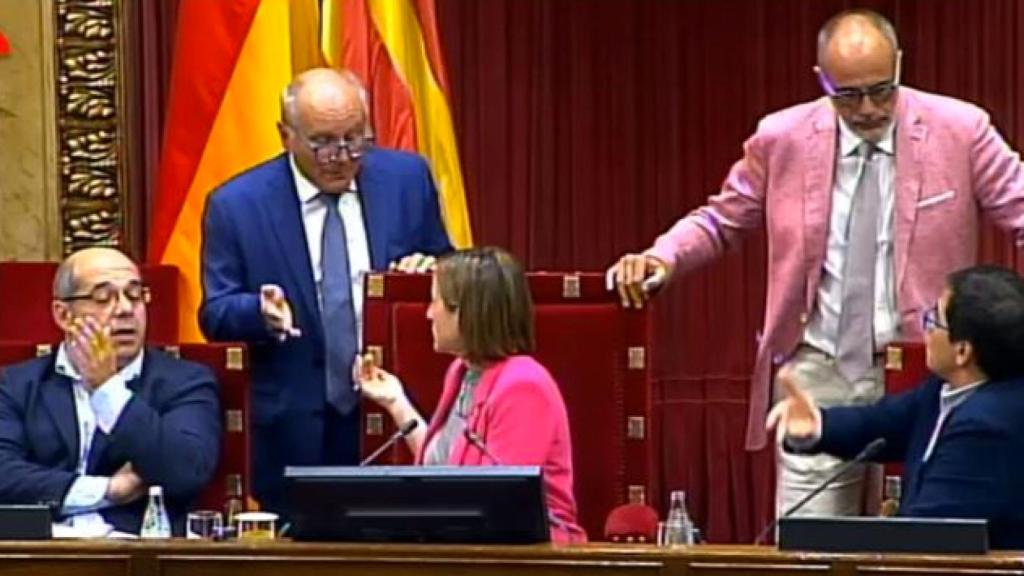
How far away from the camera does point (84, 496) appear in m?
3.63

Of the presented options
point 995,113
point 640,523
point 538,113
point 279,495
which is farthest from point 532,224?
point 640,523

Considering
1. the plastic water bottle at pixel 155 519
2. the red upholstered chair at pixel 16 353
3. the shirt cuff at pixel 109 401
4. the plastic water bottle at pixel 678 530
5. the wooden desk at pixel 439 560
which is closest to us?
the wooden desk at pixel 439 560

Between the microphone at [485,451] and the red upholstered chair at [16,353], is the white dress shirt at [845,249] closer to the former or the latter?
the microphone at [485,451]

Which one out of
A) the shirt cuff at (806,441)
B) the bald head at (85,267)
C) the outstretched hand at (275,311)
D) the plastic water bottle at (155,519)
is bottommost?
the plastic water bottle at (155,519)

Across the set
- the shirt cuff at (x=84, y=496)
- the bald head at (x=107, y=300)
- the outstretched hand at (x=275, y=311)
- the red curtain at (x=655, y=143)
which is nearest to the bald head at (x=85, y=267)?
the bald head at (x=107, y=300)

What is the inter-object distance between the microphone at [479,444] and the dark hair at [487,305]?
0.13 metres

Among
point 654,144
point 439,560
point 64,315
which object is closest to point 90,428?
point 64,315

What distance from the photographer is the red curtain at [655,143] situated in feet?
20.8

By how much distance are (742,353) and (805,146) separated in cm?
265

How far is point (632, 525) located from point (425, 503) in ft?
2.33

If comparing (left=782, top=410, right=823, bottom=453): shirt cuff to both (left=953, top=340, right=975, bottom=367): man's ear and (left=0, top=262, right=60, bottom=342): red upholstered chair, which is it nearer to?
(left=953, top=340, right=975, bottom=367): man's ear

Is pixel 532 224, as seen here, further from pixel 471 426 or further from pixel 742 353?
pixel 471 426

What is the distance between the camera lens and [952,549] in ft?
9.20

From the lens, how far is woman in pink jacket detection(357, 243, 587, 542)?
3.39 m
